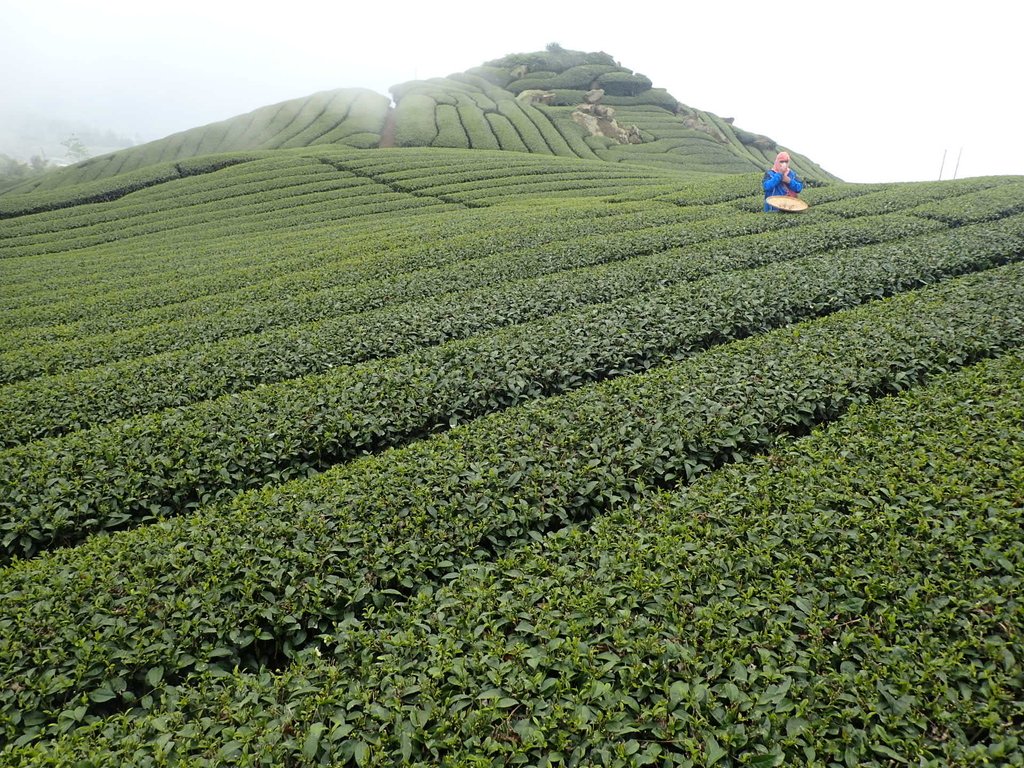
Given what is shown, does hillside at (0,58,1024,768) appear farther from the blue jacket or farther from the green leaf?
the blue jacket

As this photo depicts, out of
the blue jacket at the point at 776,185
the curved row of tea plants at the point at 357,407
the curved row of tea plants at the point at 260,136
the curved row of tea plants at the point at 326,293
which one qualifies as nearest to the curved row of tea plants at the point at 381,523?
the curved row of tea plants at the point at 357,407

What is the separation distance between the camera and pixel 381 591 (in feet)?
17.8

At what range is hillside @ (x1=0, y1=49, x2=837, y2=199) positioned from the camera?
6412cm

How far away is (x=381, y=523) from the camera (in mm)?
6137

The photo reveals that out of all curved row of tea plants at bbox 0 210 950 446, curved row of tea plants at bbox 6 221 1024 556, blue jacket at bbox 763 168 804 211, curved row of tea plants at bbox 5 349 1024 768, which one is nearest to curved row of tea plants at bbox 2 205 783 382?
curved row of tea plants at bbox 0 210 950 446

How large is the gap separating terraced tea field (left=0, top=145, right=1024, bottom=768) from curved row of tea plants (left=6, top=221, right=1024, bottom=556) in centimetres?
5

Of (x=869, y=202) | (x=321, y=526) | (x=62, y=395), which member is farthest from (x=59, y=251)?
(x=869, y=202)

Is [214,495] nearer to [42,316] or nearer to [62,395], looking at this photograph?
[62,395]

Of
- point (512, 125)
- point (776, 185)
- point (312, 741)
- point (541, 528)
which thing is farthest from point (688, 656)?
point (512, 125)

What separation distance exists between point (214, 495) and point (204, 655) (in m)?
3.12

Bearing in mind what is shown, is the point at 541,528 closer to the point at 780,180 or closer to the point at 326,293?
the point at 326,293

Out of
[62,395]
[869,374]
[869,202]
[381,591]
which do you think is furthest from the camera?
[869,202]

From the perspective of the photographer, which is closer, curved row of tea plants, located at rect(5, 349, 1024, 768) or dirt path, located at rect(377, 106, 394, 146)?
curved row of tea plants, located at rect(5, 349, 1024, 768)

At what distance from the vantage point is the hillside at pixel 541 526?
3.90 metres
